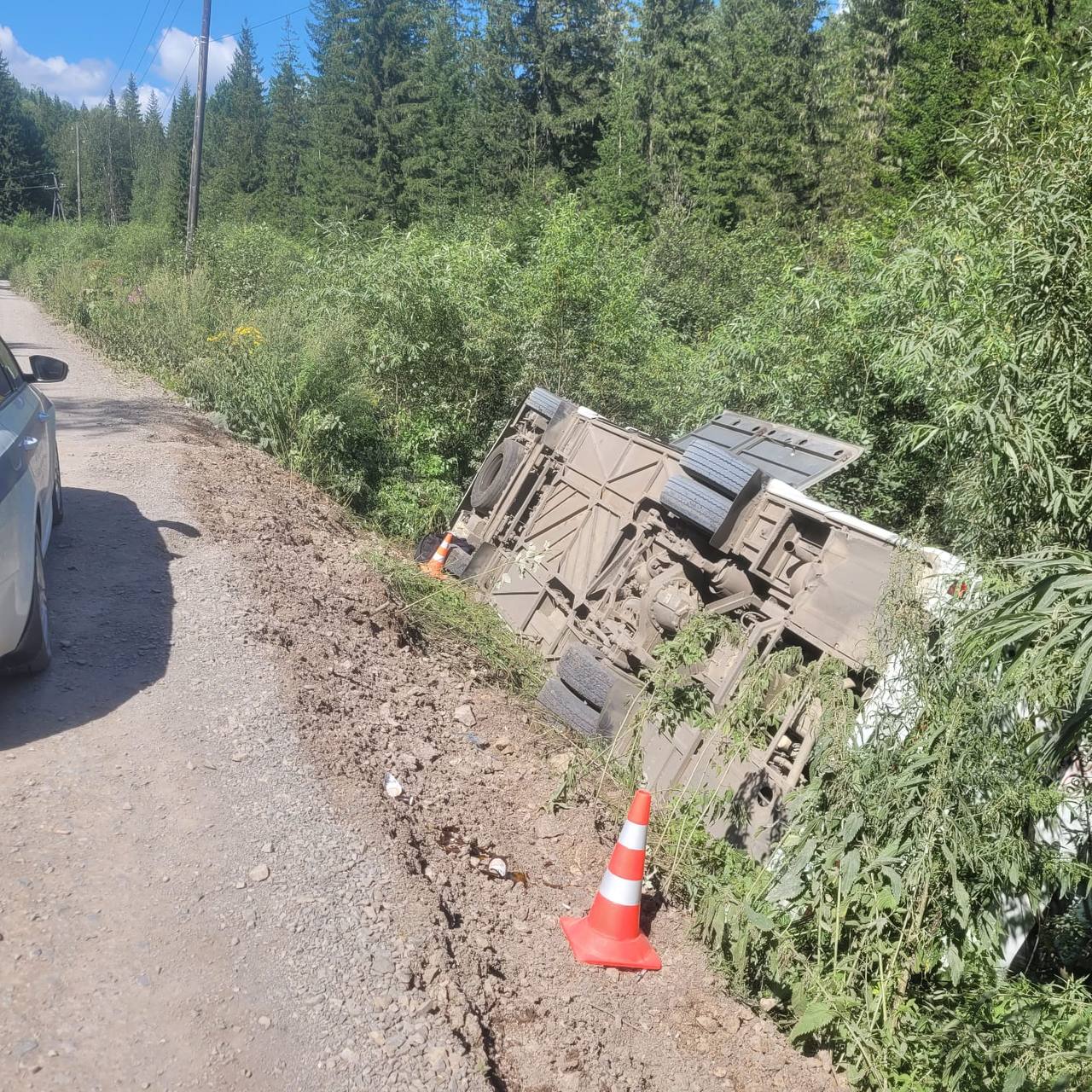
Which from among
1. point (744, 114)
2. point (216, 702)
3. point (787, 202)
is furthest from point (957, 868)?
point (744, 114)

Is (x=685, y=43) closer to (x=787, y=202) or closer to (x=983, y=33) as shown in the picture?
(x=787, y=202)

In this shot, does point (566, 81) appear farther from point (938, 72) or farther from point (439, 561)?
point (439, 561)

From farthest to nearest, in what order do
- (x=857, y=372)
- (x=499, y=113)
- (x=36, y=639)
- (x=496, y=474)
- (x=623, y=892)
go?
(x=499, y=113), (x=496, y=474), (x=857, y=372), (x=36, y=639), (x=623, y=892)

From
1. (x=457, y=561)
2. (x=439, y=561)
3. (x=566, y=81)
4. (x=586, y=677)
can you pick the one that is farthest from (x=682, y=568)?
(x=566, y=81)

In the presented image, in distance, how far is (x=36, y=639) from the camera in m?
4.45

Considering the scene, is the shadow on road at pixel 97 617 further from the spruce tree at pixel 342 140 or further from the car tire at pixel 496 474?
the spruce tree at pixel 342 140

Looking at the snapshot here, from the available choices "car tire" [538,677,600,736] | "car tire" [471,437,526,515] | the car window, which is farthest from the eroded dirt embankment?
"car tire" [471,437,526,515]

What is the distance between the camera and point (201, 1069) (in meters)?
2.82

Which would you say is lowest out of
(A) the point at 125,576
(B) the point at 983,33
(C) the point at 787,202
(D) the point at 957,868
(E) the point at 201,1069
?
(A) the point at 125,576

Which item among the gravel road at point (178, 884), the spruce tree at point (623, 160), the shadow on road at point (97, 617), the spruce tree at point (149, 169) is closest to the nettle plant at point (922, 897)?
the gravel road at point (178, 884)

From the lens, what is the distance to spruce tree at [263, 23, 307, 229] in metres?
53.3

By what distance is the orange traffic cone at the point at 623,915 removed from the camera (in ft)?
13.6

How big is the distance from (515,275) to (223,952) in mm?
10285

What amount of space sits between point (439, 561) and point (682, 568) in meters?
3.24
